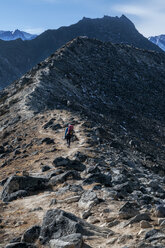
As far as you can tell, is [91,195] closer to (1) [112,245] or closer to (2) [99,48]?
(1) [112,245]

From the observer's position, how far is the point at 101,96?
52.1 metres

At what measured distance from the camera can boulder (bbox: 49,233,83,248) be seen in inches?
274

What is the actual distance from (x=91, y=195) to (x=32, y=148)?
13010 millimetres

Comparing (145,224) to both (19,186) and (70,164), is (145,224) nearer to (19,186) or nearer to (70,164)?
→ (19,186)

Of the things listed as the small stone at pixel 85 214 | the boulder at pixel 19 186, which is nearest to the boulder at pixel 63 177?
the boulder at pixel 19 186

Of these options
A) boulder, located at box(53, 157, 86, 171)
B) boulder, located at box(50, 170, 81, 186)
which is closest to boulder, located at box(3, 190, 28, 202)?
boulder, located at box(50, 170, 81, 186)

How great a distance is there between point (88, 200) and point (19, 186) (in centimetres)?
414

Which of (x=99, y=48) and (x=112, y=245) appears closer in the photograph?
(x=112, y=245)

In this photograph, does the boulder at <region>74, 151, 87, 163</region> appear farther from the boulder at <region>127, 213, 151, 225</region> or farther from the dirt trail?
the boulder at <region>127, 213, 151, 225</region>

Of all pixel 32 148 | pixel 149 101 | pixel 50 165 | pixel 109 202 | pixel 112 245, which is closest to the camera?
pixel 112 245

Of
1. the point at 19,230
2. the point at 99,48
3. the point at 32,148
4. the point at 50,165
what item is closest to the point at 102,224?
the point at 19,230

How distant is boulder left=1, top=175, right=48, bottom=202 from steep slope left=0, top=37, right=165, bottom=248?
1.8 inches

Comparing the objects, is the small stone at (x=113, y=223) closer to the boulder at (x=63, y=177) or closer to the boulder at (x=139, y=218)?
the boulder at (x=139, y=218)

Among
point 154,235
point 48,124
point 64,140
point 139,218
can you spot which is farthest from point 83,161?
point 48,124
